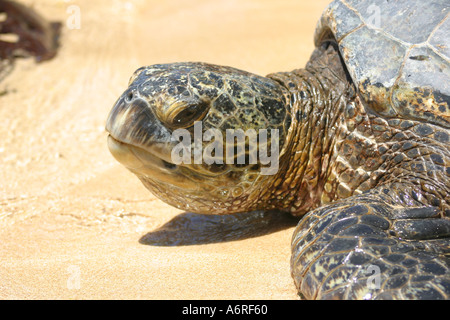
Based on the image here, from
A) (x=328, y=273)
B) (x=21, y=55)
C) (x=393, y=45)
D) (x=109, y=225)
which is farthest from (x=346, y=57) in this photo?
(x=21, y=55)

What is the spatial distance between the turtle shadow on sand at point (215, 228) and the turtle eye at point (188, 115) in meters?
0.75

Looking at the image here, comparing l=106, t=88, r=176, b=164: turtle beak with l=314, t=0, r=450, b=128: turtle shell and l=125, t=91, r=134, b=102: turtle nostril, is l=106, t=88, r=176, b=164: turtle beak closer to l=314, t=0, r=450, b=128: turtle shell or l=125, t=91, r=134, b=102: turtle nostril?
l=125, t=91, r=134, b=102: turtle nostril

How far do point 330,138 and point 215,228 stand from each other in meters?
0.89

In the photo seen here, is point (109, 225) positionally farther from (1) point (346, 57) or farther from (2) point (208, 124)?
(1) point (346, 57)

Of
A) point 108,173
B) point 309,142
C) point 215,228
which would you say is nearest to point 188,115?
point 309,142

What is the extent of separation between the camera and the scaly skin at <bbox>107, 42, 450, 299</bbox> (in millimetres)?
1958

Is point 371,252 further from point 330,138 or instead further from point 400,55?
point 400,55

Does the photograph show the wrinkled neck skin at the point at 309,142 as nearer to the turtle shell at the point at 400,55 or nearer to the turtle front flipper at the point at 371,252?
the turtle shell at the point at 400,55

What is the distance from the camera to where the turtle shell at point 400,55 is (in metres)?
2.46

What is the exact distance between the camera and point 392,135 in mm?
2572

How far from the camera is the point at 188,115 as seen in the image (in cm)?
251

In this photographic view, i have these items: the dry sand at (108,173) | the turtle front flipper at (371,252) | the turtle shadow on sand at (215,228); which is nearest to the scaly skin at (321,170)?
the turtle front flipper at (371,252)

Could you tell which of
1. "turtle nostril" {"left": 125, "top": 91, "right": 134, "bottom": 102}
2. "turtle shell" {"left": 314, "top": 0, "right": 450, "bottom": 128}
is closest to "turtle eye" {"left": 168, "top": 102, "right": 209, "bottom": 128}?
"turtle nostril" {"left": 125, "top": 91, "right": 134, "bottom": 102}
